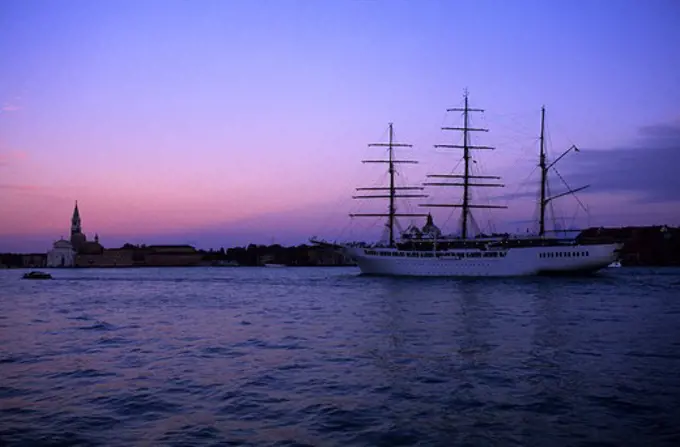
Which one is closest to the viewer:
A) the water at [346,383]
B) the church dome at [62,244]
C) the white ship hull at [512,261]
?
the water at [346,383]

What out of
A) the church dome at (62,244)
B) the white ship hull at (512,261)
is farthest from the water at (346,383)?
the church dome at (62,244)

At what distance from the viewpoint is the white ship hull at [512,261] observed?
64.8 metres

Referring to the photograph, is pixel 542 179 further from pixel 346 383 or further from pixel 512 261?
pixel 346 383

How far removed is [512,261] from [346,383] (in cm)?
5675

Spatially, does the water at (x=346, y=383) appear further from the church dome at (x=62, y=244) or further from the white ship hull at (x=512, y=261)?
the church dome at (x=62, y=244)

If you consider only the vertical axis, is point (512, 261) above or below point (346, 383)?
above

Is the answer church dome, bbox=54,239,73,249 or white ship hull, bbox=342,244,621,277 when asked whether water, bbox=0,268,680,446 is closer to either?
white ship hull, bbox=342,244,621,277

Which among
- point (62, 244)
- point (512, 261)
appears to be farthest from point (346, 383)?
point (62, 244)

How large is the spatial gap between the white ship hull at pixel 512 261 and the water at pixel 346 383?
42.0 meters

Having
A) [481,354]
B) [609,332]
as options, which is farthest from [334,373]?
[609,332]

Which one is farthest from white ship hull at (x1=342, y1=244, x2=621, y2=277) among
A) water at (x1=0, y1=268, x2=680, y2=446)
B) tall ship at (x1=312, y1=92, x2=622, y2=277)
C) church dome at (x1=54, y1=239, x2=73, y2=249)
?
church dome at (x1=54, y1=239, x2=73, y2=249)

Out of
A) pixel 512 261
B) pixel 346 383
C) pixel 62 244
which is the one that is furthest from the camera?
pixel 62 244

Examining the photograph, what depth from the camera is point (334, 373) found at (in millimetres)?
12859

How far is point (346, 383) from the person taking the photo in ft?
38.6
